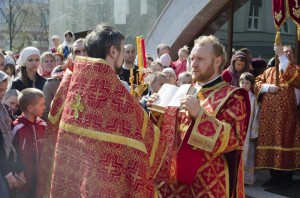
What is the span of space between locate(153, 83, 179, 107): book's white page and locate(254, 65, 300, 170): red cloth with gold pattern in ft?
12.1

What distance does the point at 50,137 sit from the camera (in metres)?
3.83

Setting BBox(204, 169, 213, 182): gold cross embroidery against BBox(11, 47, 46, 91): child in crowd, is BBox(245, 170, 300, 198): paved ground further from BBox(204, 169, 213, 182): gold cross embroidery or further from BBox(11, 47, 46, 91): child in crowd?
BBox(204, 169, 213, 182): gold cross embroidery

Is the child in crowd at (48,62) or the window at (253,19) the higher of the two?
the window at (253,19)

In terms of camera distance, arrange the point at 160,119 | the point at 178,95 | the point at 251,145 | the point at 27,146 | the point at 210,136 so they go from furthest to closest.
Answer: the point at 251,145 → the point at 27,146 → the point at 160,119 → the point at 178,95 → the point at 210,136

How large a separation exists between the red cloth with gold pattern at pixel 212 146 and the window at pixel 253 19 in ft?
20.4

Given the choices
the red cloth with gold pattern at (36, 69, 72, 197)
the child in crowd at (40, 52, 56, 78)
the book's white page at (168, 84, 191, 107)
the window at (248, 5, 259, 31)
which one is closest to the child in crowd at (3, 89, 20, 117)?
the child in crowd at (40, 52, 56, 78)

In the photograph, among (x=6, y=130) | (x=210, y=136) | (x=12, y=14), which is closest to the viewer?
(x=210, y=136)

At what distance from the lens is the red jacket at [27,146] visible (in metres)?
4.66

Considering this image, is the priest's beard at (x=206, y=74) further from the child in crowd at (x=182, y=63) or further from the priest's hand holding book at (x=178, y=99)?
the child in crowd at (x=182, y=63)

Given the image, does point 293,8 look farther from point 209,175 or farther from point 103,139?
point 103,139

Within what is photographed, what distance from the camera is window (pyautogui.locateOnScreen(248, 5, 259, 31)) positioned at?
32.0ft

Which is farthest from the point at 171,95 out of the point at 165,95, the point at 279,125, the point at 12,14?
the point at 12,14

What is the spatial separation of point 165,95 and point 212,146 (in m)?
0.52

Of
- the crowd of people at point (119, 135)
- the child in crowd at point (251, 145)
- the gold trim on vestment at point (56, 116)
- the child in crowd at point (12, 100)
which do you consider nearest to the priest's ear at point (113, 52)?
the crowd of people at point (119, 135)
